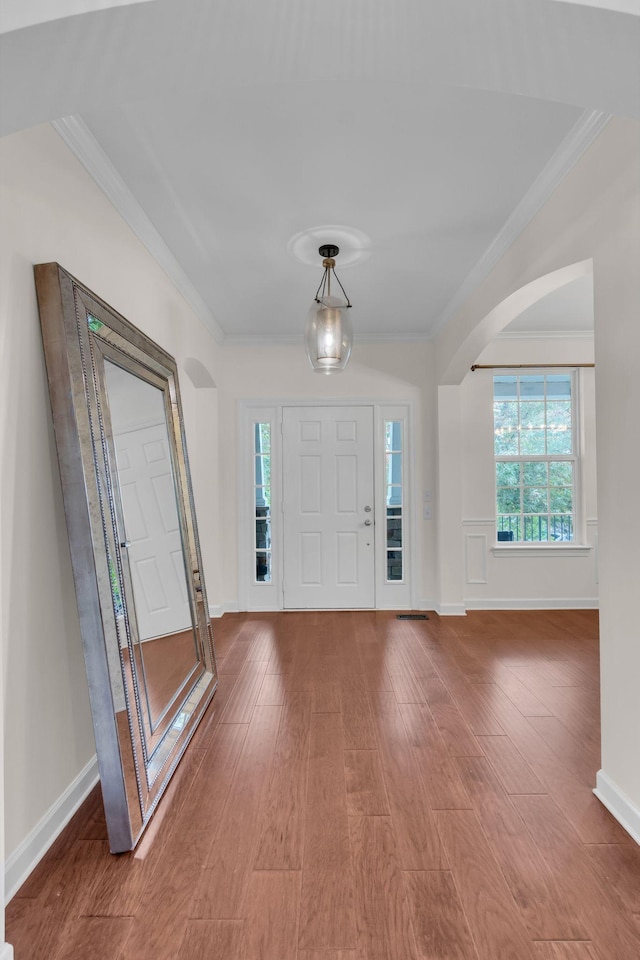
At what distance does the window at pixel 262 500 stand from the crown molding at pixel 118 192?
1738mm

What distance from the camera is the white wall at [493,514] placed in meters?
5.50

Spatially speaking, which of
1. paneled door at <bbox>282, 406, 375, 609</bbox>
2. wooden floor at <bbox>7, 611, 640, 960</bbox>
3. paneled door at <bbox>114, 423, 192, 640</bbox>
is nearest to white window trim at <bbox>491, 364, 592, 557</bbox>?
paneled door at <bbox>282, 406, 375, 609</bbox>

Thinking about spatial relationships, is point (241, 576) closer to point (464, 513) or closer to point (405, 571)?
point (405, 571)

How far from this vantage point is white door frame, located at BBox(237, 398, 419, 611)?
5.46 m

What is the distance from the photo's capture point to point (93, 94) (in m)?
1.36

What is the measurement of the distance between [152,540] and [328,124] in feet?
6.41

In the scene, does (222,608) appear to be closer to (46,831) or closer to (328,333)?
(328,333)

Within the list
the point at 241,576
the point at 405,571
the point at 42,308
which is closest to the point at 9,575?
the point at 42,308

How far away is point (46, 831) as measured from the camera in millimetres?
1916

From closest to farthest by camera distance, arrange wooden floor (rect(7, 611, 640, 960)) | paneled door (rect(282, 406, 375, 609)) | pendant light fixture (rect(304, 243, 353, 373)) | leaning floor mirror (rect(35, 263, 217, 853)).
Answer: wooden floor (rect(7, 611, 640, 960)) < leaning floor mirror (rect(35, 263, 217, 853)) < pendant light fixture (rect(304, 243, 353, 373)) < paneled door (rect(282, 406, 375, 609))

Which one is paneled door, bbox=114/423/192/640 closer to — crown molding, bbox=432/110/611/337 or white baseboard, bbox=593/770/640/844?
white baseboard, bbox=593/770/640/844

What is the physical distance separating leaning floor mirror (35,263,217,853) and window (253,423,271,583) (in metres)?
Result: 2.38

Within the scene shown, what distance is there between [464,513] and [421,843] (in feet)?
12.8

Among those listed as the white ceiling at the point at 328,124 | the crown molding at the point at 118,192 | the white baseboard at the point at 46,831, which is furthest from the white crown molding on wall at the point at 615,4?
the white baseboard at the point at 46,831
